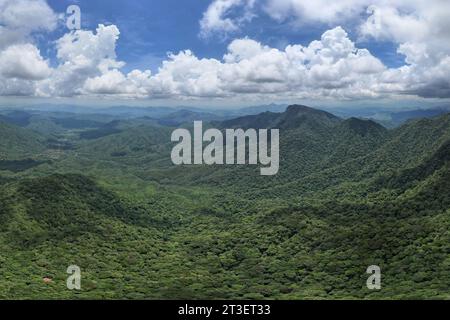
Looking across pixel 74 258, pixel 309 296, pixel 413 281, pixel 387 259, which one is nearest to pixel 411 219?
pixel 387 259
